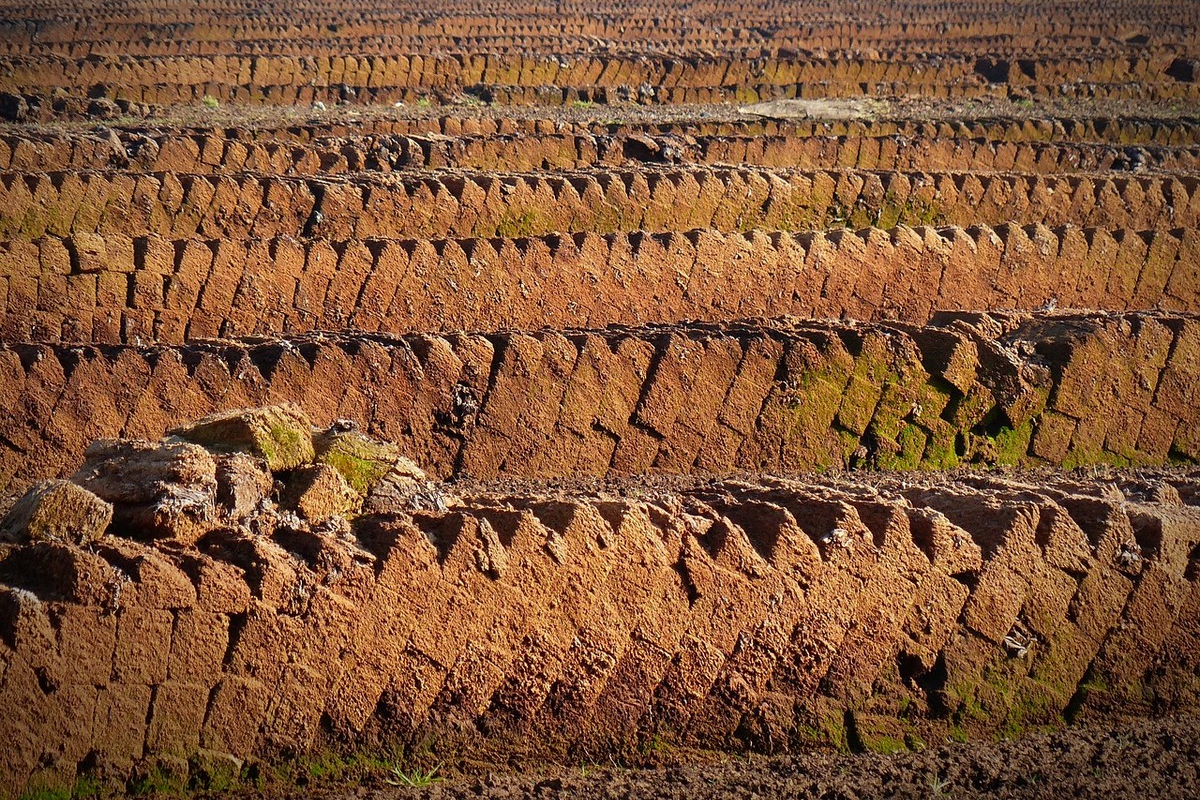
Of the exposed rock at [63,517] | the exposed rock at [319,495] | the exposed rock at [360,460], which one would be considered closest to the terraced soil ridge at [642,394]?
the exposed rock at [360,460]

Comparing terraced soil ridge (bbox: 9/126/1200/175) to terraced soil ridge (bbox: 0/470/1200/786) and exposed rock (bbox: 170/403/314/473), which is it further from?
terraced soil ridge (bbox: 0/470/1200/786)

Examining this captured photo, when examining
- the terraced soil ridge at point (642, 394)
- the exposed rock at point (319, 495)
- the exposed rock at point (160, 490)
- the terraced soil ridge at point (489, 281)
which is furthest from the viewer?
the terraced soil ridge at point (489, 281)

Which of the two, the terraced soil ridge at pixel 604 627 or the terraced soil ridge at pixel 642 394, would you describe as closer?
the terraced soil ridge at pixel 604 627

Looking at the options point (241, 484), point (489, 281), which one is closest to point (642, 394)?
point (489, 281)

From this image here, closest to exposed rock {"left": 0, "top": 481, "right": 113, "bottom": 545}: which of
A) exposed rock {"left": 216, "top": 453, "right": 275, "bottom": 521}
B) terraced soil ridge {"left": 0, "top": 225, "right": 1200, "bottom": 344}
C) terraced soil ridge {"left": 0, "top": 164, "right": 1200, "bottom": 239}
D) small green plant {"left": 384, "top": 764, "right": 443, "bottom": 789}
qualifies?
exposed rock {"left": 216, "top": 453, "right": 275, "bottom": 521}

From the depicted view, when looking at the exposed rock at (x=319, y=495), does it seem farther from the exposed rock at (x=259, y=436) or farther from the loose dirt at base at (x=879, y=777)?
the loose dirt at base at (x=879, y=777)
